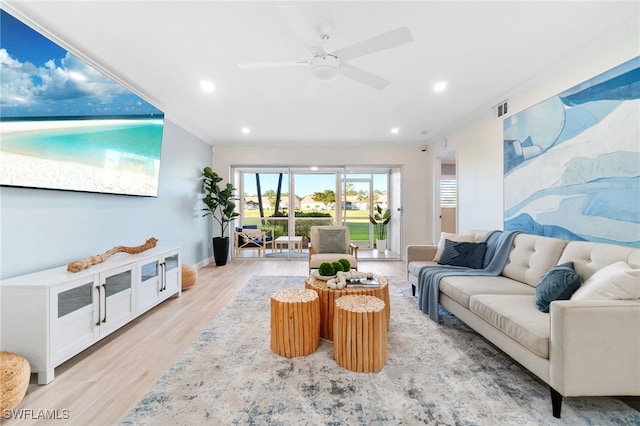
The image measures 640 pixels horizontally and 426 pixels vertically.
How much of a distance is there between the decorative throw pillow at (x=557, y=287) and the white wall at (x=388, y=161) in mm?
4289

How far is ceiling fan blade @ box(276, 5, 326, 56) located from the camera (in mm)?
1626

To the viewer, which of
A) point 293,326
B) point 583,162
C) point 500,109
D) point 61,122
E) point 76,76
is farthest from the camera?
point 500,109

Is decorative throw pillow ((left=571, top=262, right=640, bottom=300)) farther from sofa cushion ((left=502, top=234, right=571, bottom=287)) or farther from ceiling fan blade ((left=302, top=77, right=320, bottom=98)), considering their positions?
ceiling fan blade ((left=302, top=77, right=320, bottom=98))

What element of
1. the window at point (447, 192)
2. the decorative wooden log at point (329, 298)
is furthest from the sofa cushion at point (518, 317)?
the window at point (447, 192)

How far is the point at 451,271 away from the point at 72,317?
3.39 metres

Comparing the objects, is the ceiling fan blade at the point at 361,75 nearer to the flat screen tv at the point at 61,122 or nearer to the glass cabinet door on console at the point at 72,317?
the flat screen tv at the point at 61,122

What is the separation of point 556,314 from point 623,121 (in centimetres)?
184

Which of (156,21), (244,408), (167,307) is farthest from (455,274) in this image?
(156,21)

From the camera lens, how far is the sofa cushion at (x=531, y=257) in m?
2.49

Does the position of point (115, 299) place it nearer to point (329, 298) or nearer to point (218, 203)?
point (329, 298)

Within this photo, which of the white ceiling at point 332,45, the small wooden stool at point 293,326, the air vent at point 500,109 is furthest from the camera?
the air vent at point 500,109

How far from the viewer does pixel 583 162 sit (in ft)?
8.29

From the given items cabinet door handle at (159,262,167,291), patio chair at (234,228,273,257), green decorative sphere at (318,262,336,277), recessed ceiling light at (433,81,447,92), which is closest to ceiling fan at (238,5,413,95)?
recessed ceiling light at (433,81,447,92)

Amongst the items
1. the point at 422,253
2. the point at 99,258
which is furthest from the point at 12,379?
the point at 422,253
